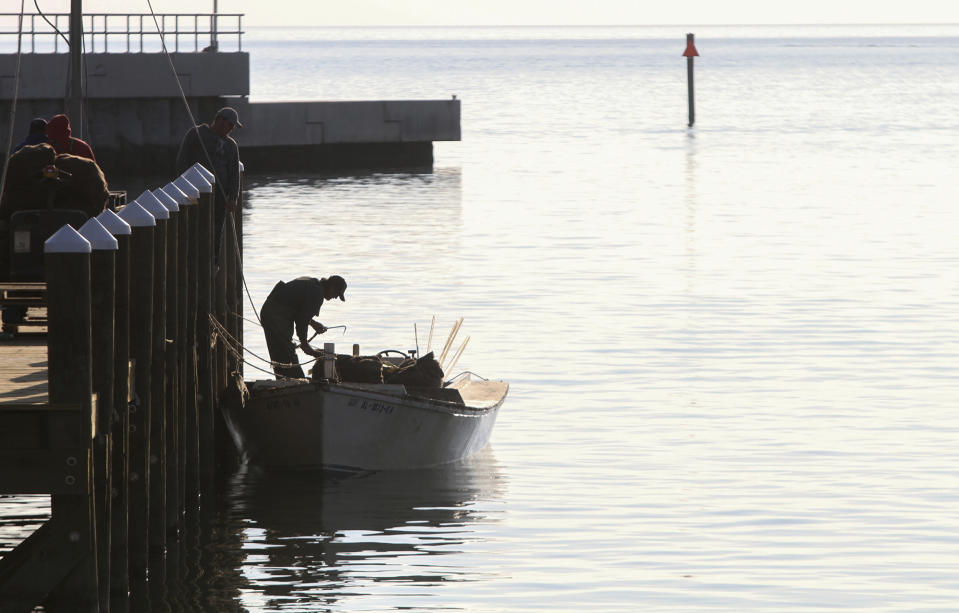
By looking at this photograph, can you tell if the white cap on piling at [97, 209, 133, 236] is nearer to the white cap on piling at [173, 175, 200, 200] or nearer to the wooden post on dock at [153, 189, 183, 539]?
the wooden post on dock at [153, 189, 183, 539]

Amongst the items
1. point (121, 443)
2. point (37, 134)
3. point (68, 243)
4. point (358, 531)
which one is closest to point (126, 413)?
point (121, 443)

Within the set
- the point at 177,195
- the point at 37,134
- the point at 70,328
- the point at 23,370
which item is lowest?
the point at 23,370

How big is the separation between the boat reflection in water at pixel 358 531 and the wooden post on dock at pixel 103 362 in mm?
1965

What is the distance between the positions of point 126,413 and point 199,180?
4903 millimetres

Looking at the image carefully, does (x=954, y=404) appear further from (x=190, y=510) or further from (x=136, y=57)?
(x=136, y=57)

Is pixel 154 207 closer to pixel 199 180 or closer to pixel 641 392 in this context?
pixel 199 180

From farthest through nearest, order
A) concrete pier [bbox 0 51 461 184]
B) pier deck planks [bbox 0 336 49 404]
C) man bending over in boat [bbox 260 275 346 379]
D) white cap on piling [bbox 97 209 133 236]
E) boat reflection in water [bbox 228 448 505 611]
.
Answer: concrete pier [bbox 0 51 461 184] < man bending over in boat [bbox 260 275 346 379] < boat reflection in water [bbox 228 448 505 611] < white cap on piling [bbox 97 209 133 236] < pier deck planks [bbox 0 336 49 404]

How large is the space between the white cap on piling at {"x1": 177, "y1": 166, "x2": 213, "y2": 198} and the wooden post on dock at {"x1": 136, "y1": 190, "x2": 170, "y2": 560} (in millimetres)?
2587

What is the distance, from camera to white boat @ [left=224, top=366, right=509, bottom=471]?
16031 millimetres

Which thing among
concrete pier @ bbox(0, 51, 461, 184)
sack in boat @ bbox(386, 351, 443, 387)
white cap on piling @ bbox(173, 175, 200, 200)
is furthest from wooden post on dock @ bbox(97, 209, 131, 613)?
concrete pier @ bbox(0, 51, 461, 184)

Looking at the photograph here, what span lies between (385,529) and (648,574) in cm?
250

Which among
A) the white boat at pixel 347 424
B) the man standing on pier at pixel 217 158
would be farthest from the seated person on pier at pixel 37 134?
the white boat at pixel 347 424

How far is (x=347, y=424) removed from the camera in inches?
639

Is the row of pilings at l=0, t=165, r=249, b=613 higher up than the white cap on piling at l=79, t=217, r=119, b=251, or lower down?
lower down
